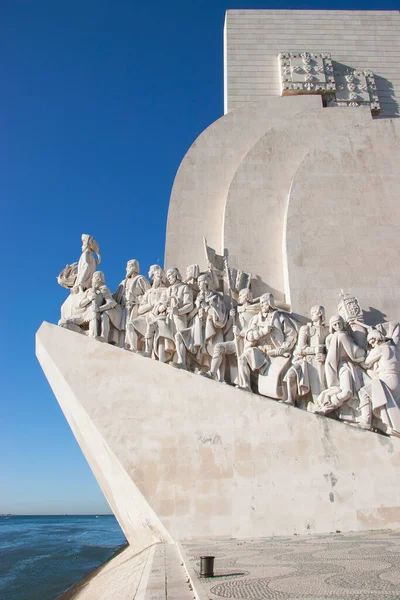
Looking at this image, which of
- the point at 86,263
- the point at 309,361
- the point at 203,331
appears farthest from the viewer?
the point at 86,263

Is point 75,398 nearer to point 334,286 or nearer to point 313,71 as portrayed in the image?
point 334,286

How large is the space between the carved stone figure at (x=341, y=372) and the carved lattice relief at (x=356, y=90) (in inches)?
A: 241

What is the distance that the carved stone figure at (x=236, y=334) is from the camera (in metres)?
6.41

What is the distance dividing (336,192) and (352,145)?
3.50ft

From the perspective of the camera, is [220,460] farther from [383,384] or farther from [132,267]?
[132,267]

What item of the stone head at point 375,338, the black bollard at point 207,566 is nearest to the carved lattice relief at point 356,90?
the stone head at point 375,338

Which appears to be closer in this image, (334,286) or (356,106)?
(334,286)

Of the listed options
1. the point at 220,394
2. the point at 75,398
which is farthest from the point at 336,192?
the point at 75,398

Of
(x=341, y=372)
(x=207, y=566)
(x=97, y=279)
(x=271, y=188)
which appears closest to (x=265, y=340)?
(x=341, y=372)

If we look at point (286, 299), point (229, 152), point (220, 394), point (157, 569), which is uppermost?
point (229, 152)

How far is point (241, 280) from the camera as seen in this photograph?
765cm

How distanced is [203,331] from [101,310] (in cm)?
153

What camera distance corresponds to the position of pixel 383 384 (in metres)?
5.71

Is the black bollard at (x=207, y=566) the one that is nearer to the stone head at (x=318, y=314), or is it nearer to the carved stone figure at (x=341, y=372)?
the carved stone figure at (x=341, y=372)
